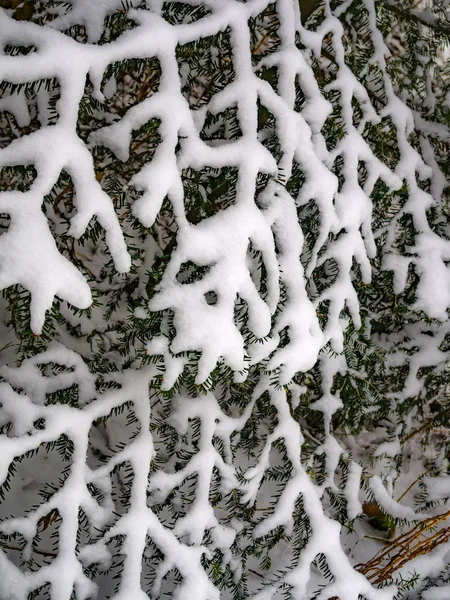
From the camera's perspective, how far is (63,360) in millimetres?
1187

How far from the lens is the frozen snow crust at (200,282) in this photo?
0.82 meters

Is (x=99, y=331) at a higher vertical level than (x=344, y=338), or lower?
lower

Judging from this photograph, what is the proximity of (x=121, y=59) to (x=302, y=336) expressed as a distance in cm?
66

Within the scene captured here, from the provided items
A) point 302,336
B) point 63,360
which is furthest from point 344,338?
point 63,360

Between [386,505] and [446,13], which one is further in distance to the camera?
[386,505]

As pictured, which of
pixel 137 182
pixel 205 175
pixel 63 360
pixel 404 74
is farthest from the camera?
pixel 404 74

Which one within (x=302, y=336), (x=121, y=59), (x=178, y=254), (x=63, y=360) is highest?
(x=121, y=59)

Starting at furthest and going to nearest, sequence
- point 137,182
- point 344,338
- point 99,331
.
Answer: point 99,331 < point 344,338 < point 137,182

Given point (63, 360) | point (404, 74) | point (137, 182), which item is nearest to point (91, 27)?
point (137, 182)

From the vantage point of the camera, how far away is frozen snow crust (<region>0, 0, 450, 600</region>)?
819mm

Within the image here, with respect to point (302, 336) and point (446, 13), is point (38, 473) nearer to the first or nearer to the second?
point (302, 336)

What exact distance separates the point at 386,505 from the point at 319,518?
1.85 ft

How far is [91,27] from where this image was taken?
929 mm

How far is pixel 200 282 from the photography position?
928 mm
